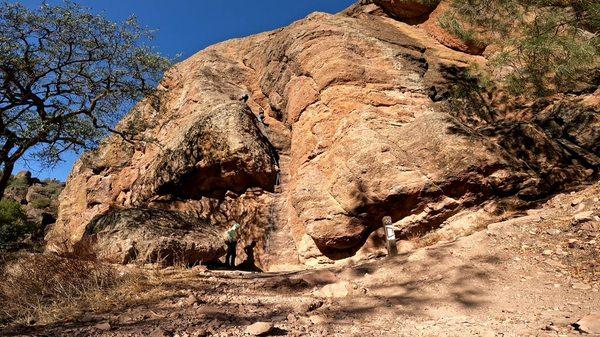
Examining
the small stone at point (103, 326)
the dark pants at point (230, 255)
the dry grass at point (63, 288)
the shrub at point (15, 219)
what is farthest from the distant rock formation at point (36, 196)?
the small stone at point (103, 326)

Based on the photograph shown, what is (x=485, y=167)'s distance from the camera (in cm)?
891

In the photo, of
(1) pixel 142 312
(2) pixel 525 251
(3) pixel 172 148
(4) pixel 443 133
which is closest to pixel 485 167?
(4) pixel 443 133

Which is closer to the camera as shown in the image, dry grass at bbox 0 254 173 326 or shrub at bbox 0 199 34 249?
dry grass at bbox 0 254 173 326

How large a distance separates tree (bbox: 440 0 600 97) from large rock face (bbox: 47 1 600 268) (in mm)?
1254

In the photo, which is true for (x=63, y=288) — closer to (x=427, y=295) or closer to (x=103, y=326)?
(x=103, y=326)

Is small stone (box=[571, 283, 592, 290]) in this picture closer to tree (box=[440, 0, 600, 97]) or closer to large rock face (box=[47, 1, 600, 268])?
large rock face (box=[47, 1, 600, 268])

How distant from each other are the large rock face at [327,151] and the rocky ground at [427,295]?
2061 mm

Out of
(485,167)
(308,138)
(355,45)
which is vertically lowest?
(485,167)

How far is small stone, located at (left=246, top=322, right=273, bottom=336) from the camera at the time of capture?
3.83 meters

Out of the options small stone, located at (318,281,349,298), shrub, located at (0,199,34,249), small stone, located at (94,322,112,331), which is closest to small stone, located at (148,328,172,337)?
small stone, located at (94,322,112,331)

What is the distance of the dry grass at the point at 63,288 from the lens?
4613mm

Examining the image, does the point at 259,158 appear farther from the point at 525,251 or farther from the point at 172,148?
the point at 525,251

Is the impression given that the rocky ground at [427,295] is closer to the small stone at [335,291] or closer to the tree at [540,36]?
the small stone at [335,291]

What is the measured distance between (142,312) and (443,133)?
7.92 meters
